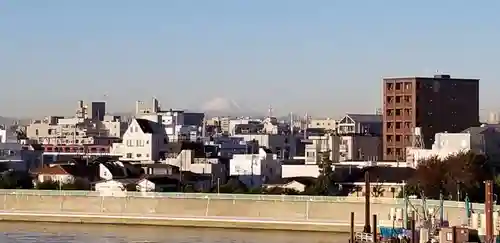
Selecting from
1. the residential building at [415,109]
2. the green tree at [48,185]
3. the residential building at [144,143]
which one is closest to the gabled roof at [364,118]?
the residential building at [415,109]

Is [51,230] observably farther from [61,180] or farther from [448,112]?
[448,112]

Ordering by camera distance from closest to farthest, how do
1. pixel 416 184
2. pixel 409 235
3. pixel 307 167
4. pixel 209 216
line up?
pixel 409 235
pixel 209 216
pixel 416 184
pixel 307 167

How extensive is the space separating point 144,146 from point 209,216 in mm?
23982

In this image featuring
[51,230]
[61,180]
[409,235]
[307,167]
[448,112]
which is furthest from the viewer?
[448,112]

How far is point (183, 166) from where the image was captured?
59.6 m

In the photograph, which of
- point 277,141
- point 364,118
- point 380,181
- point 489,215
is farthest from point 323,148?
point 489,215

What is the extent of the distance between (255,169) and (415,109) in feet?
30.1

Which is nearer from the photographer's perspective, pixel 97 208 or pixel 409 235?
pixel 409 235

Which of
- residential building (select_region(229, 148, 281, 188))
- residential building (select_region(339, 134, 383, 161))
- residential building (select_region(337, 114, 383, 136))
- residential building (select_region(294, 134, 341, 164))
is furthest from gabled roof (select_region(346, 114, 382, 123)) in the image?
residential building (select_region(229, 148, 281, 188))

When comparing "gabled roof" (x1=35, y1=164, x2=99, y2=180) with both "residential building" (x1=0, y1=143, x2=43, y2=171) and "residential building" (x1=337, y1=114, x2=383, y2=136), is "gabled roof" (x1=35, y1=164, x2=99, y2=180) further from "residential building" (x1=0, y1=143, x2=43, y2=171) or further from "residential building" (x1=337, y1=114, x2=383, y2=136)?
"residential building" (x1=337, y1=114, x2=383, y2=136)

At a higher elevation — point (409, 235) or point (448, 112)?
point (448, 112)

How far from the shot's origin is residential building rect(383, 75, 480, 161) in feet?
202

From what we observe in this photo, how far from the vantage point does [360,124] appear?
76.4 meters

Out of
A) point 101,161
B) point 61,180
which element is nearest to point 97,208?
point 61,180
